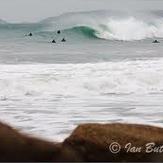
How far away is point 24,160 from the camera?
3557 mm

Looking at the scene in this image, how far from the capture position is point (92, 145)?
159 inches

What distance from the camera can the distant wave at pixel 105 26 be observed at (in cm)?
5866

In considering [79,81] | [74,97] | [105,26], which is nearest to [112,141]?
[74,97]

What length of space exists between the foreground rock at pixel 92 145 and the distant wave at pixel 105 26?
165 ft

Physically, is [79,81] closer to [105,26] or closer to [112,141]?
[112,141]

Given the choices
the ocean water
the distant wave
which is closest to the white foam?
the ocean water

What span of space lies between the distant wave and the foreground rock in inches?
1977

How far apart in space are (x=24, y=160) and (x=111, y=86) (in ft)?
33.6

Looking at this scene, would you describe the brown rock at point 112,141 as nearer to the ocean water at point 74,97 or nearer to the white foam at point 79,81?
the ocean water at point 74,97

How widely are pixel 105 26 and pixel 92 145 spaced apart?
59.8 meters

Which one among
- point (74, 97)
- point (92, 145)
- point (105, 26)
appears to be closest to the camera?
point (92, 145)

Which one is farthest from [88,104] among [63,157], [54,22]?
[54,22]

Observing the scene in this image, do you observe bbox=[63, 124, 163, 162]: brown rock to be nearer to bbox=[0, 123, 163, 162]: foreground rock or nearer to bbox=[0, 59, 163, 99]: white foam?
bbox=[0, 123, 163, 162]: foreground rock

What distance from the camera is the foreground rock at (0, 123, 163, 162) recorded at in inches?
140
